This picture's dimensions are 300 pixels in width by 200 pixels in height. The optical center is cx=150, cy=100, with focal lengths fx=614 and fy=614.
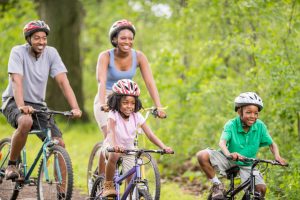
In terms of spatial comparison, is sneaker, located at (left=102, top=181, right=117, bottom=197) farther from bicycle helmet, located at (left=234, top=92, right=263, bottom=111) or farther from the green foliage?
the green foliage

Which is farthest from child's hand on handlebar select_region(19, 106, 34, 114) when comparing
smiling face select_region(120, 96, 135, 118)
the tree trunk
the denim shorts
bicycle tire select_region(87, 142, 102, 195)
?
the tree trunk

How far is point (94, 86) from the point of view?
75.1 feet

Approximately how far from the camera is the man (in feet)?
23.3

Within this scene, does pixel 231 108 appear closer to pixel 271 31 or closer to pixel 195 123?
pixel 271 31

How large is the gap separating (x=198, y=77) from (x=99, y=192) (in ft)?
18.3

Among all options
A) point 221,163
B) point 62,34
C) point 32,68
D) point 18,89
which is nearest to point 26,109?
point 18,89

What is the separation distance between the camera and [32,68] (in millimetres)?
7328

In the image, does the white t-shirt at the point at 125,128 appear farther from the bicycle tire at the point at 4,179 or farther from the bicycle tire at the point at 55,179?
the bicycle tire at the point at 4,179

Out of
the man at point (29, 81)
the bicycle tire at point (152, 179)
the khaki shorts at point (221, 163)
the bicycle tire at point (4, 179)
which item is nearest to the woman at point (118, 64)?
the man at point (29, 81)

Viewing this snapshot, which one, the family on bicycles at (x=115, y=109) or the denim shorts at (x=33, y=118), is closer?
the family on bicycles at (x=115, y=109)

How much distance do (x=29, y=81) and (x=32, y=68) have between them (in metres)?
A: 0.16

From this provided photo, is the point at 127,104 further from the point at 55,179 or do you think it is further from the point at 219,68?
the point at 219,68

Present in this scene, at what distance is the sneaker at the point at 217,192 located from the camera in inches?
262

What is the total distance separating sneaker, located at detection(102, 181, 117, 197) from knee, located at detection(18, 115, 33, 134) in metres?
1.18
